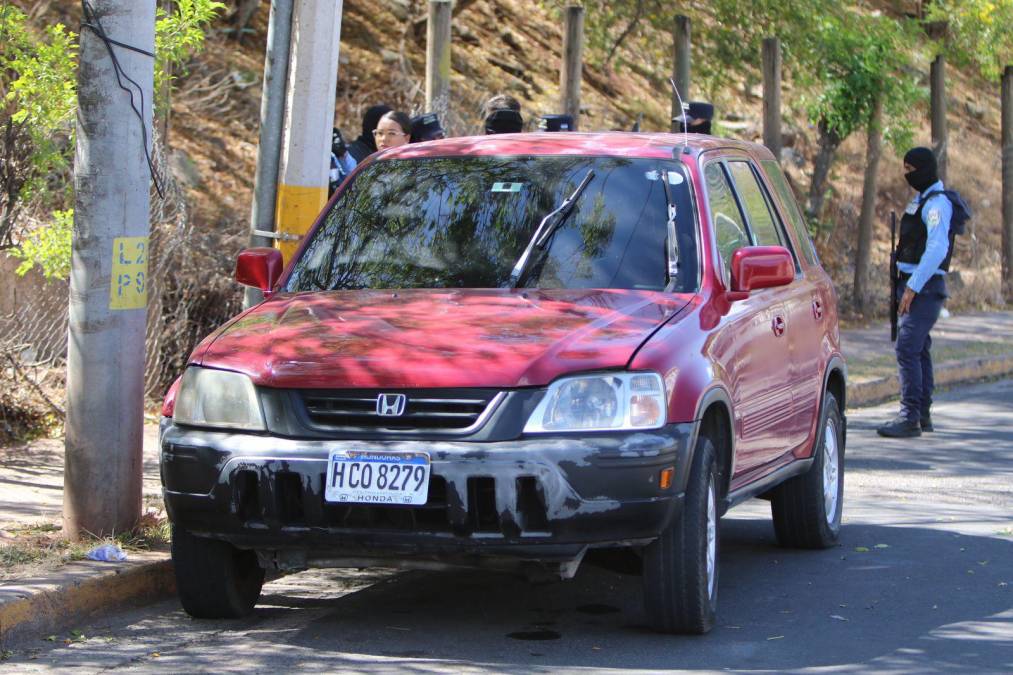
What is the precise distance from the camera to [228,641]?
235 inches

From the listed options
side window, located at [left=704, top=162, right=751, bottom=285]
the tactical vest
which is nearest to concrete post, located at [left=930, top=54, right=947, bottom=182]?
the tactical vest

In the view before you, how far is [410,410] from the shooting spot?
547cm

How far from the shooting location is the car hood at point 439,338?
5477mm

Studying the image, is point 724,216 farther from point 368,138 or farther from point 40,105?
point 368,138

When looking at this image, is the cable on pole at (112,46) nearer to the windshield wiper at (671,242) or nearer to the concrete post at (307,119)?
the concrete post at (307,119)

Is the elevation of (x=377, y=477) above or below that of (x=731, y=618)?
above

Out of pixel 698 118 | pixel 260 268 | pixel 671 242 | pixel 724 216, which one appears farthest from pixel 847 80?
pixel 260 268

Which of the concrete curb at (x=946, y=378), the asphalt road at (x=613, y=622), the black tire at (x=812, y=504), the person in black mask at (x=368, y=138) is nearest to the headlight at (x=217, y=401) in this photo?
Answer: the asphalt road at (x=613, y=622)

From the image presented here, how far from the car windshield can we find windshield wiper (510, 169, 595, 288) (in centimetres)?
1

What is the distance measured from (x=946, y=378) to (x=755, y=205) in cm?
881

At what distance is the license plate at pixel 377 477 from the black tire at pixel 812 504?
2912 mm

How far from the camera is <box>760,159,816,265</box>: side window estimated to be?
319 inches

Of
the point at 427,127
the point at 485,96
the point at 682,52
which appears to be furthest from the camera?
the point at 485,96

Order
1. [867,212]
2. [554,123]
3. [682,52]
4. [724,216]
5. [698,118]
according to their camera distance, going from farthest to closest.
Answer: [867,212]
[682,52]
[698,118]
[554,123]
[724,216]
